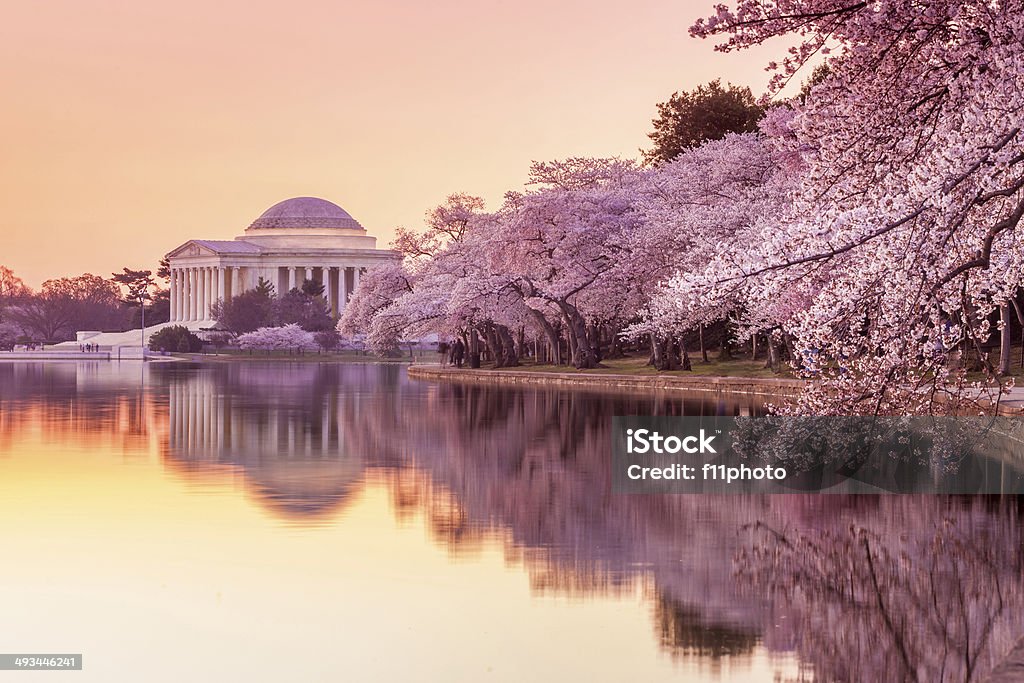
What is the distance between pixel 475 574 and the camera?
40.5 feet

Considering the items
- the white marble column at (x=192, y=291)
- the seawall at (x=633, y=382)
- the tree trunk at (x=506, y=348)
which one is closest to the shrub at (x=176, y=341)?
the white marble column at (x=192, y=291)

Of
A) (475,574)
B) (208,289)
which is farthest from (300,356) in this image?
(475,574)

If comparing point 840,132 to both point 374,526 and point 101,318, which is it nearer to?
point 374,526

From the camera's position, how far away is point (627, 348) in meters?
84.9

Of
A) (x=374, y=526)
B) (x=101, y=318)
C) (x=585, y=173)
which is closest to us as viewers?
(x=374, y=526)

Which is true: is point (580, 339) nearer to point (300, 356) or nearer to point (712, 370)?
point (712, 370)

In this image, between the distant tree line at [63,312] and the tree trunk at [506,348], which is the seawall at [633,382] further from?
the distant tree line at [63,312]

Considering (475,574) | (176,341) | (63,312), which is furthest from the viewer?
(63,312)

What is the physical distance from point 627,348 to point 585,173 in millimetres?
17960

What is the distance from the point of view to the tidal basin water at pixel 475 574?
30.9 ft

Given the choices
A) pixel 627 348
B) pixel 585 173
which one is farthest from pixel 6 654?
pixel 627 348

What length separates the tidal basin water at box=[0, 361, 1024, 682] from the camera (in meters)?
9.41

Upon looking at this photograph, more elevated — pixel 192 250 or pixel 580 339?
pixel 192 250

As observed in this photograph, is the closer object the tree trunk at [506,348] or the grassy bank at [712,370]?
the grassy bank at [712,370]
